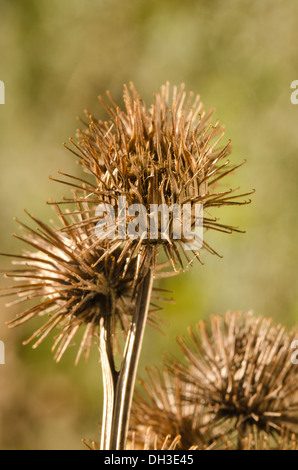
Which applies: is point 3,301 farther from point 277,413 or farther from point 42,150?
point 277,413

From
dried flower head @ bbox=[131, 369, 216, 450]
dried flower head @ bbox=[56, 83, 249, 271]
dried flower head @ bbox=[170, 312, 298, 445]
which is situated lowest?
dried flower head @ bbox=[131, 369, 216, 450]

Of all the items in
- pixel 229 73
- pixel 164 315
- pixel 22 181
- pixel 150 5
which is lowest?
pixel 164 315

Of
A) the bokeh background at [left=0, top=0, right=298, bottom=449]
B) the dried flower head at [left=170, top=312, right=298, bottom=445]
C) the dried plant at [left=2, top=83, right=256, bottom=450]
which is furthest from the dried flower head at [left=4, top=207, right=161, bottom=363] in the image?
the bokeh background at [left=0, top=0, right=298, bottom=449]

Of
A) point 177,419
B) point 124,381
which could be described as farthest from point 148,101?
point 124,381

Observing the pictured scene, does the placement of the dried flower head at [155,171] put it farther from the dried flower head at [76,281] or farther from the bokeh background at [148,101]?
the bokeh background at [148,101]

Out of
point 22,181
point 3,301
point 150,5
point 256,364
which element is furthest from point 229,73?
point 256,364

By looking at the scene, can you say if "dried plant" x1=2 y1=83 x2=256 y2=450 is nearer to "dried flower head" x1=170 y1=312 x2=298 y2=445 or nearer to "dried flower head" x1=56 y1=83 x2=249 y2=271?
"dried flower head" x1=56 y1=83 x2=249 y2=271
